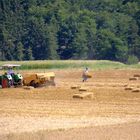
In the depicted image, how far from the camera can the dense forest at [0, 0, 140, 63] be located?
96.2 metres

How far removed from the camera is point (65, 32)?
10138 cm

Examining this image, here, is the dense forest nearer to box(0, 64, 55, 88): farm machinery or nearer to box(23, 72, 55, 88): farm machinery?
box(23, 72, 55, 88): farm machinery

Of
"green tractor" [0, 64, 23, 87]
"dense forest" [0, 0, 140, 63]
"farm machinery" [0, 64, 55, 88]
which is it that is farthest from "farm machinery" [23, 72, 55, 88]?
"dense forest" [0, 0, 140, 63]

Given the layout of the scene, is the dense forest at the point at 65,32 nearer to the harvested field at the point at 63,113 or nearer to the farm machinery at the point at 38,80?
the farm machinery at the point at 38,80

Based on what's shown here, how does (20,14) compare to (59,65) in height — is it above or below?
above

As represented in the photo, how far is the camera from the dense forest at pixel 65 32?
316 feet

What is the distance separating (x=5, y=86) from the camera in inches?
1471

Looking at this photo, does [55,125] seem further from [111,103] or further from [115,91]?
[115,91]

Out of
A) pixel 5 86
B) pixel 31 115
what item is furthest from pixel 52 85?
pixel 31 115

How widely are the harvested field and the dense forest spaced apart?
5914 centimetres

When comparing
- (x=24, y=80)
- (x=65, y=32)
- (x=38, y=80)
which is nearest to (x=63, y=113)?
(x=38, y=80)

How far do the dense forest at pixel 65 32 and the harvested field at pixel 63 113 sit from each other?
2329 inches

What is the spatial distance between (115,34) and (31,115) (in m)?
81.4

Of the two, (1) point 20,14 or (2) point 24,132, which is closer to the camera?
(2) point 24,132
